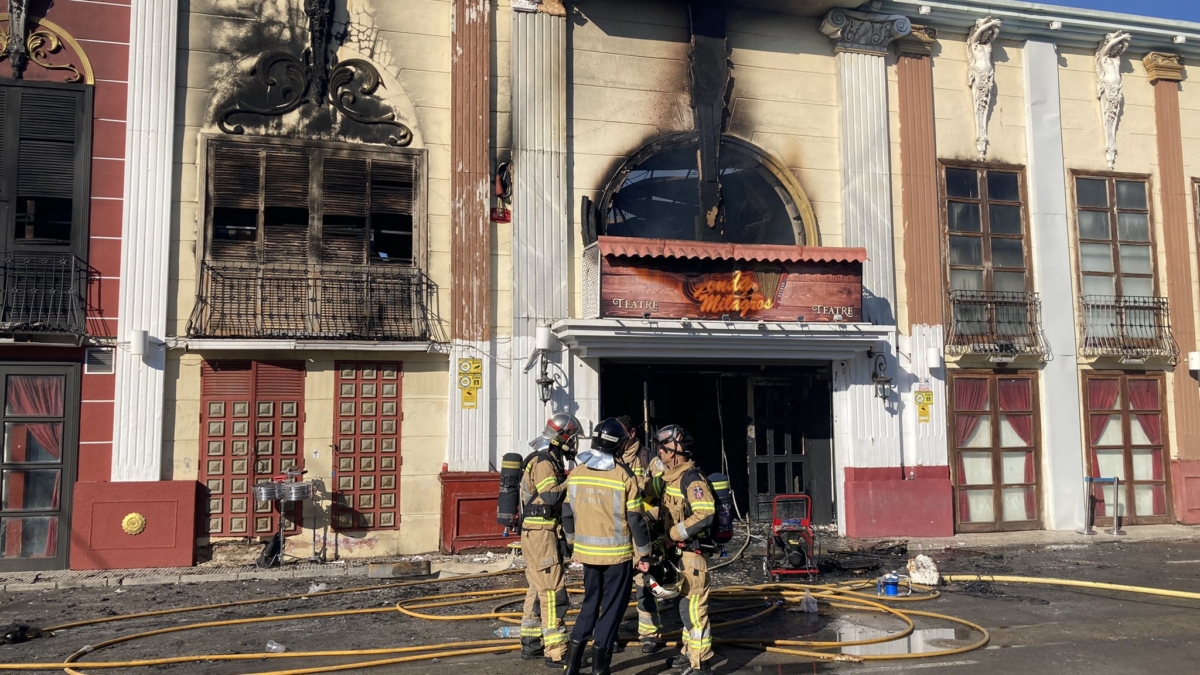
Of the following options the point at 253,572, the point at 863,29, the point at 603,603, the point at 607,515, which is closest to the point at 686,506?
the point at 607,515

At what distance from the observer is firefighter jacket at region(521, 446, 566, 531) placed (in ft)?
26.5

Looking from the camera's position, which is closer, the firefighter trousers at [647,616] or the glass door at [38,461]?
the firefighter trousers at [647,616]

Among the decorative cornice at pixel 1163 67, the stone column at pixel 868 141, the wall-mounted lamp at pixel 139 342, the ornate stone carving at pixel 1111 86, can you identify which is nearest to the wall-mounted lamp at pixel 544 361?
the wall-mounted lamp at pixel 139 342

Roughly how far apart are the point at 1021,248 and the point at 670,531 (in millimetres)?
11926

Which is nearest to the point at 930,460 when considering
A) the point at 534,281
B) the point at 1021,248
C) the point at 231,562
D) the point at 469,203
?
the point at 1021,248

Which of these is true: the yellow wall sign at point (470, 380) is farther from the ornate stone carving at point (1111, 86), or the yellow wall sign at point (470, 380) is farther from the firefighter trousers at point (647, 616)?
the ornate stone carving at point (1111, 86)

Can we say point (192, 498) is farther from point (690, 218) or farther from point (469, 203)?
point (690, 218)

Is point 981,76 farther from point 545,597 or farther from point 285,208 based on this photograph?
point 545,597

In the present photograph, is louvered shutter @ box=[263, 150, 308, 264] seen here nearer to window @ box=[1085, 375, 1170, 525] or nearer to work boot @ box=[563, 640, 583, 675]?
work boot @ box=[563, 640, 583, 675]

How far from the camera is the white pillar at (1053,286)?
1625 centimetres

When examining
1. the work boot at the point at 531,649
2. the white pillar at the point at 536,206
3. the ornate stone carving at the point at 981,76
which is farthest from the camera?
the ornate stone carving at the point at 981,76

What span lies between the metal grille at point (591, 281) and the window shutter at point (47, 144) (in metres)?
7.28

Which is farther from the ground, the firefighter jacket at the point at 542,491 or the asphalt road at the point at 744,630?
the firefighter jacket at the point at 542,491

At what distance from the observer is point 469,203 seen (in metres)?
14.2
